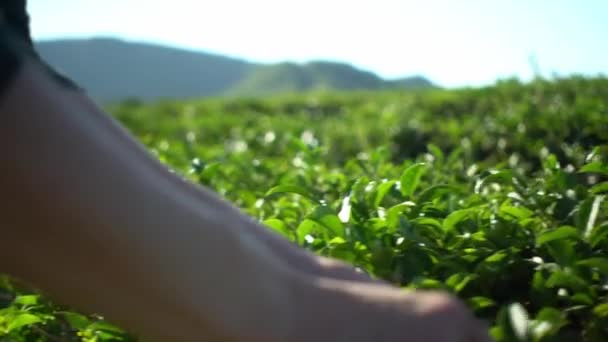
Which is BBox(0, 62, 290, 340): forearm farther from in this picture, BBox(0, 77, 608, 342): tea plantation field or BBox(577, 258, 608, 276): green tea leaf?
BBox(577, 258, 608, 276): green tea leaf

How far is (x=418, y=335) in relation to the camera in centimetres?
92

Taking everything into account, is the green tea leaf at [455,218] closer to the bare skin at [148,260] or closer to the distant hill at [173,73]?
the bare skin at [148,260]

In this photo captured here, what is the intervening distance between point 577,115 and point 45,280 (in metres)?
3.64

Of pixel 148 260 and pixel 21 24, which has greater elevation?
pixel 21 24

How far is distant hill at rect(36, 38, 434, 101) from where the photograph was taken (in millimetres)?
43812

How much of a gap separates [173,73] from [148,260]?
47.0 m

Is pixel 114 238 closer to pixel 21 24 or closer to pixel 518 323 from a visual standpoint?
pixel 21 24

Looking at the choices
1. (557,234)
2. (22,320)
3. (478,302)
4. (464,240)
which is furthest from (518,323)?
(22,320)

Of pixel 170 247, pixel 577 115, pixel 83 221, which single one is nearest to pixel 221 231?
pixel 170 247

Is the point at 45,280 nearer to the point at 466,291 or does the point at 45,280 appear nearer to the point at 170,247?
the point at 170,247

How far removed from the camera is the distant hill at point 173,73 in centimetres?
4381

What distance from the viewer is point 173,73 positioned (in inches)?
1845

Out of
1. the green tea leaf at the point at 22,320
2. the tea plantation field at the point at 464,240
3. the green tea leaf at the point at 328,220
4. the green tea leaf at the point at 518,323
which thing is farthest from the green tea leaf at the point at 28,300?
the green tea leaf at the point at 518,323

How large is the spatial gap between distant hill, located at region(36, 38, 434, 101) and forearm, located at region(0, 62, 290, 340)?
41.6m
